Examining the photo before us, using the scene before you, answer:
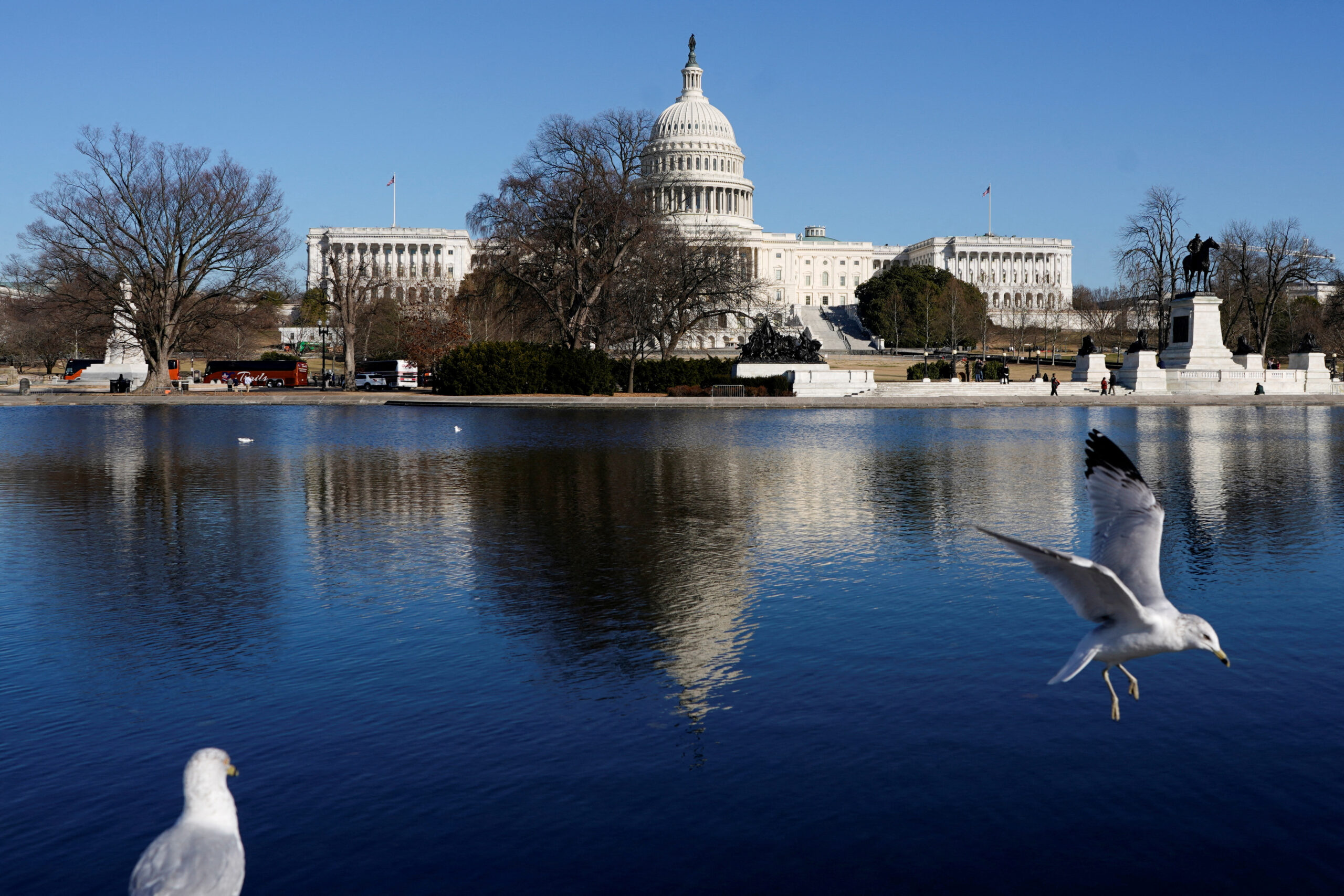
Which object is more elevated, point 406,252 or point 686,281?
point 406,252

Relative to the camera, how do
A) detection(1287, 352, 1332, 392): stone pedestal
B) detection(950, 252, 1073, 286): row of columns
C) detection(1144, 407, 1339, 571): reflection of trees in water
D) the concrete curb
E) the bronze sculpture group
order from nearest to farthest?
detection(1144, 407, 1339, 571): reflection of trees in water < the concrete curb < the bronze sculpture group < detection(1287, 352, 1332, 392): stone pedestal < detection(950, 252, 1073, 286): row of columns

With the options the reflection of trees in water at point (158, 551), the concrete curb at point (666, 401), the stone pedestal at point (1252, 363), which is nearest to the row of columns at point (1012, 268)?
the stone pedestal at point (1252, 363)

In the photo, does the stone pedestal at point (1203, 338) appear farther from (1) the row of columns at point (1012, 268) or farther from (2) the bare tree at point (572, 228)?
(1) the row of columns at point (1012, 268)

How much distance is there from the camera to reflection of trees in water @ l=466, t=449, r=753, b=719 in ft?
31.7

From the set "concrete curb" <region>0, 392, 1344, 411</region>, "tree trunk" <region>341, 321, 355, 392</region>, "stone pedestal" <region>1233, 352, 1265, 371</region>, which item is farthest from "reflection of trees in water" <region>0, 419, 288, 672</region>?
"stone pedestal" <region>1233, 352, 1265, 371</region>

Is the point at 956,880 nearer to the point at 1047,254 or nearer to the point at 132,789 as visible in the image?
the point at 132,789

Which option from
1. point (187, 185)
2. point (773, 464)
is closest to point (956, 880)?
point (773, 464)

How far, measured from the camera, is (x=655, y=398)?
5434cm

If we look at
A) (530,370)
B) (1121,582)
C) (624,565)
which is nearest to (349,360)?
(530,370)

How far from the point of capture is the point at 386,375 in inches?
2970

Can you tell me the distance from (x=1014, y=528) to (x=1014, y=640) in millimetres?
5956

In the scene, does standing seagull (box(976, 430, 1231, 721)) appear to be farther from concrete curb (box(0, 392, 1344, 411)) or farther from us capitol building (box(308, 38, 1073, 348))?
us capitol building (box(308, 38, 1073, 348))

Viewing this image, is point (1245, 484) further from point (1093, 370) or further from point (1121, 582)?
point (1093, 370)

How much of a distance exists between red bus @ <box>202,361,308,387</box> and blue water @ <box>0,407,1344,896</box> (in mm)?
62375
